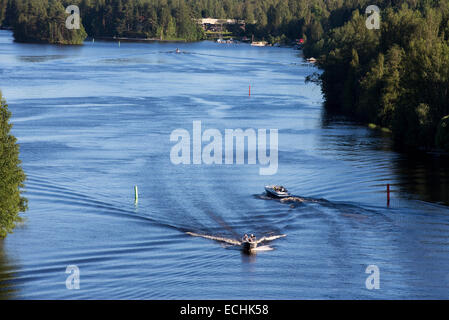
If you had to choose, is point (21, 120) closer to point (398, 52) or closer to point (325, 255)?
point (398, 52)

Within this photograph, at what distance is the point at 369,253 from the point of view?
38125mm

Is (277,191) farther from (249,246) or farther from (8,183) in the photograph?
Answer: (8,183)

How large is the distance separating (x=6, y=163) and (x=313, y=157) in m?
27.8

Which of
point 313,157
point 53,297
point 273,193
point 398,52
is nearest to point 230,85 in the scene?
point 398,52

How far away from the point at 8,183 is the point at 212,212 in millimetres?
11932

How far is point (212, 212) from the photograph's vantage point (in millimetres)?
44469

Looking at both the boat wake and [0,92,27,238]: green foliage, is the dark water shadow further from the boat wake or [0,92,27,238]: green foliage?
the boat wake

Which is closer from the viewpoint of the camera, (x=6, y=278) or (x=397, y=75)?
(x=6, y=278)

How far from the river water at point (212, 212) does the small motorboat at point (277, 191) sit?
99cm

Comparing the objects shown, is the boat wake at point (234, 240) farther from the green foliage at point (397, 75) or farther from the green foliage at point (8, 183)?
the green foliage at point (397, 75)

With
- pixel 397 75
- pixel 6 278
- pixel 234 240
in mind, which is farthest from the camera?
pixel 397 75

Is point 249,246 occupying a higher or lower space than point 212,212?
lower

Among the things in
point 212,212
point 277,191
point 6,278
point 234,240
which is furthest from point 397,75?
point 6,278

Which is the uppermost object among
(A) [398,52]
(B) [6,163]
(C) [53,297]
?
(A) [398,52]
